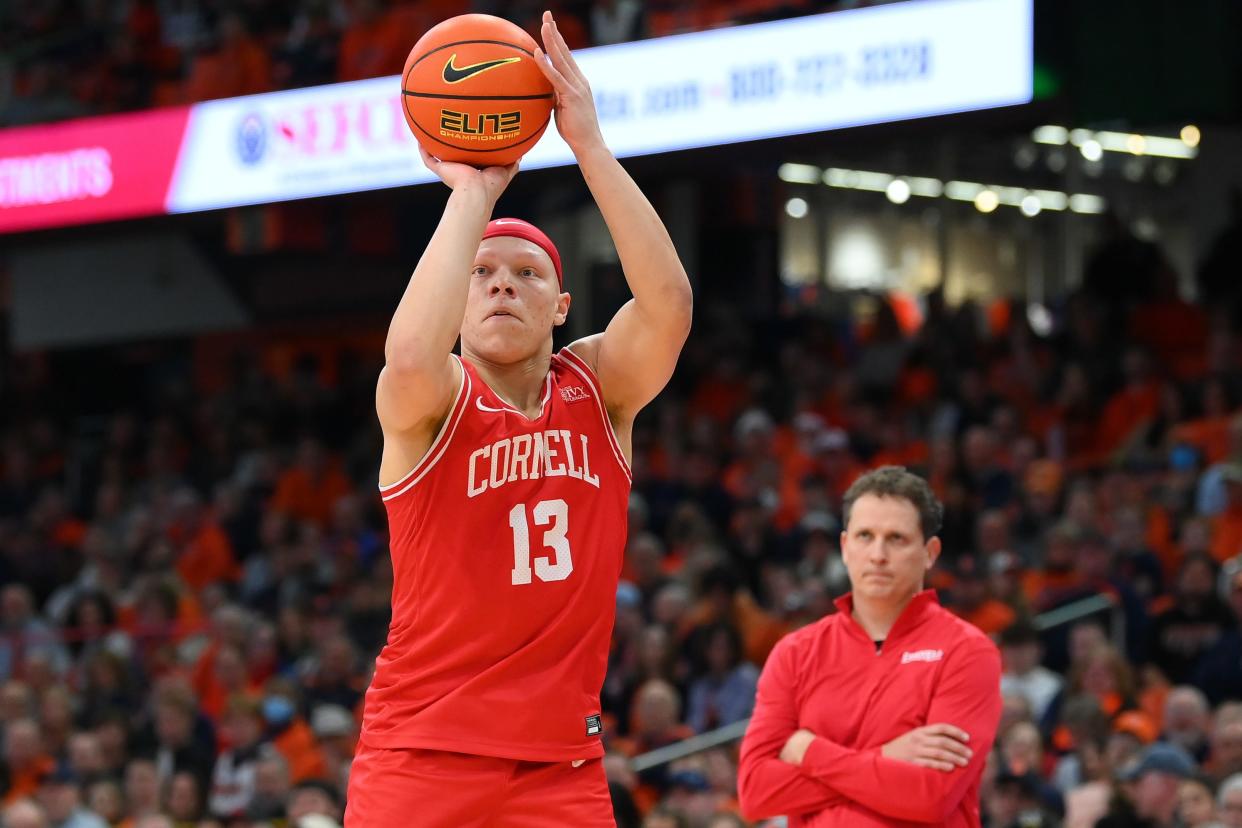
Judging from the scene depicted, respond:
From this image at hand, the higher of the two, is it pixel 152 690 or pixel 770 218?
pixel 770 218

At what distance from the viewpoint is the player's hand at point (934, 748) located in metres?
4.49

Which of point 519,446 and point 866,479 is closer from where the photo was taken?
point 519,446

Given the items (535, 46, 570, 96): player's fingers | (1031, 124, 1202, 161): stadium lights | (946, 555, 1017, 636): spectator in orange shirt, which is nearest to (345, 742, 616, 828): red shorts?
(535, 46, 570, 96): player's fingers

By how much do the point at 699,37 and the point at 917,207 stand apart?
9.84 meters

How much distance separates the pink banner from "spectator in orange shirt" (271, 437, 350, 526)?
8.60ft

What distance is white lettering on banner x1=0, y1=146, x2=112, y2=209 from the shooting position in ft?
44.6

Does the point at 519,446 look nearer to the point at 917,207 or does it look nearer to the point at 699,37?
the point at 699,37

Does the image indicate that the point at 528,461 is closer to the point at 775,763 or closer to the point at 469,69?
the point at 469,69

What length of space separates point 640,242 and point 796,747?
1.41m

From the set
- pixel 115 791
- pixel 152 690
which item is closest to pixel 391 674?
pixel 115 791

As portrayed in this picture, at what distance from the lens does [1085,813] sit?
749 centimetres

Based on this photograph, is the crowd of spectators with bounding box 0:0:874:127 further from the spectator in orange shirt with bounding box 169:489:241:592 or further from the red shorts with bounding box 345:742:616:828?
the red shorts with bounding box 345:742:616:828

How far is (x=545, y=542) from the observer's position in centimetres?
395

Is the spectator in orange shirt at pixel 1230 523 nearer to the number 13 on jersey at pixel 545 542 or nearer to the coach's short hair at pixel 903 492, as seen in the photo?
the coach's short hair at pixel 903 492
